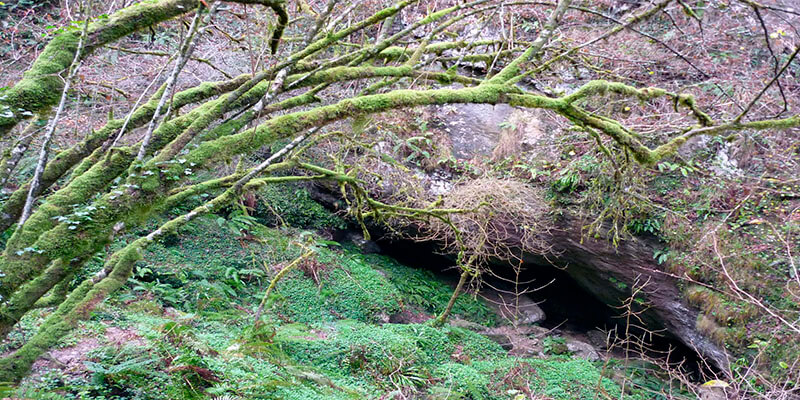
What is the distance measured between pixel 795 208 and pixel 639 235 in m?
2.21

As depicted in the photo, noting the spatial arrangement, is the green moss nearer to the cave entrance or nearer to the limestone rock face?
the limestone rock face

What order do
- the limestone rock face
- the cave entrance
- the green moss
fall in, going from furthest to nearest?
the cave entrance → the green moss → the limestone rock face

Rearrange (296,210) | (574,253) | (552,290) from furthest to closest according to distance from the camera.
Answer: (552,290) → (296,210) → (574,253)

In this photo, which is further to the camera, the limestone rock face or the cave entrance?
the cave entrance

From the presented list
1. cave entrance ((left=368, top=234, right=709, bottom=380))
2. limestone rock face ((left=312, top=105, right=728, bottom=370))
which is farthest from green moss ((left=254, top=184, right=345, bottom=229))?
cave entrance ((left=368, top=234, right=709, bottom=380))

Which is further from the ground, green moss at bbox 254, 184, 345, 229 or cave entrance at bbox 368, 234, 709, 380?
green moss at bbox 254, 184, 345, 229

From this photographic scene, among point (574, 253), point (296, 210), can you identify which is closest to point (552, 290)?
point (574, 253)

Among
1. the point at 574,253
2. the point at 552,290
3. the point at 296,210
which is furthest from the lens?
the point at 552,290

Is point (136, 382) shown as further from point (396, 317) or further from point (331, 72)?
point (396, 317)

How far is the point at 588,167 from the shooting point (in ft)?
27.8

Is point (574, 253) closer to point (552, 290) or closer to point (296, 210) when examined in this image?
point (552, 290)

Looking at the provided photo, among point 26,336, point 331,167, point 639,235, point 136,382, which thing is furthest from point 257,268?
point 639,235

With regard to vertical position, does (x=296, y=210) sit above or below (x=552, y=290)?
above

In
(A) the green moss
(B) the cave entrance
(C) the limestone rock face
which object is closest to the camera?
(C) the limestone rock face
